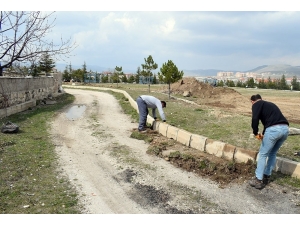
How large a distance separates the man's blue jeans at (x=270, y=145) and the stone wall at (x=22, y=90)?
10396mm

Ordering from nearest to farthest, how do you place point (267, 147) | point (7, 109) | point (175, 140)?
point (267, 147) → point (175, 140) → point (7, 109)

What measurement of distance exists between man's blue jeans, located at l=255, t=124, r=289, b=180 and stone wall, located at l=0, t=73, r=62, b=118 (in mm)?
10396

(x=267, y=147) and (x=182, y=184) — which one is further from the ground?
(x=267, y=147)

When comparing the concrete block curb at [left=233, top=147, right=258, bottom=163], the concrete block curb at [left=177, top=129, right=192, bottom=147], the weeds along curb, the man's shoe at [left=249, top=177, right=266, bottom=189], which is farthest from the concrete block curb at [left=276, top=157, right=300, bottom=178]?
the concrete block curb at [left=177, top=129, right=192, bottom=147]

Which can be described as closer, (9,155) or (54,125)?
(9,155)

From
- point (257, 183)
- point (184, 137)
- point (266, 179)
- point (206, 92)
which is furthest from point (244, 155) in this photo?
point (206, 92)

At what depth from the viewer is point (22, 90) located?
14.6m

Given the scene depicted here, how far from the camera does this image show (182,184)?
5.52 metres

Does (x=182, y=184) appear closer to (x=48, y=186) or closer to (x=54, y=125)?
(x=48, y=186)

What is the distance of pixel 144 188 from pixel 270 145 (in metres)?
2.45

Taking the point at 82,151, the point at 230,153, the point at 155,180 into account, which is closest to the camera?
the point at 155,180

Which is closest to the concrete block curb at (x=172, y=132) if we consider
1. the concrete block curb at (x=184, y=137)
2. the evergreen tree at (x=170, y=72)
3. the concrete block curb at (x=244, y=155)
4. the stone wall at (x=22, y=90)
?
the concrete block curb at (x=184, y=137)

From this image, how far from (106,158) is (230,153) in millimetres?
2978

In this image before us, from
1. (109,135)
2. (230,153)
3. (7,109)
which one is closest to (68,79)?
(7,109)
